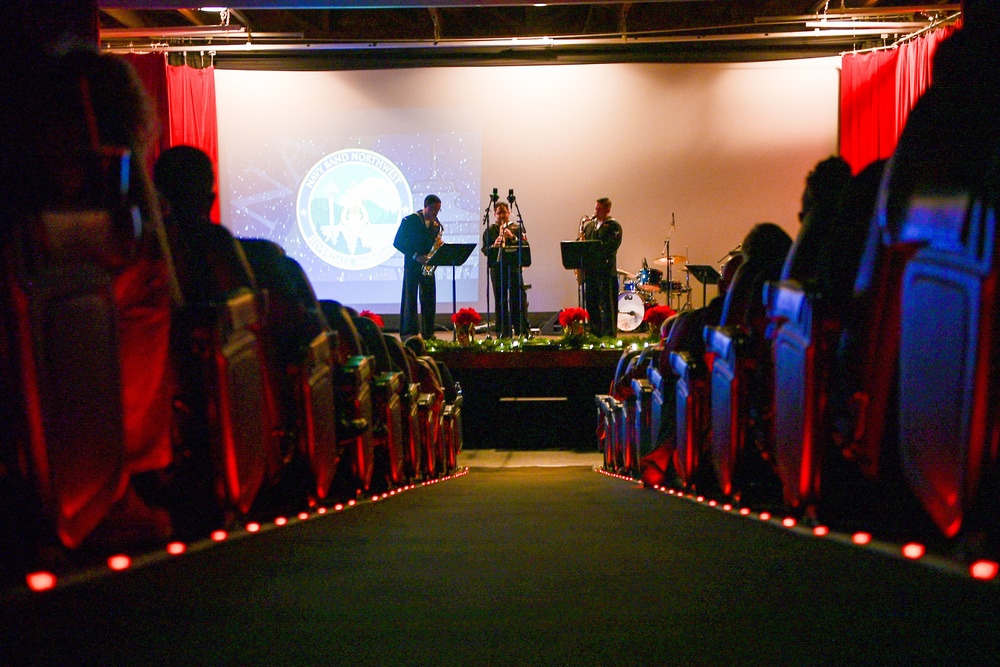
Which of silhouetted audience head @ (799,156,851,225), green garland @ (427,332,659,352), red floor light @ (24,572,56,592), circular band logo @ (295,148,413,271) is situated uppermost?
circular band logo @ (295,148,413,271)

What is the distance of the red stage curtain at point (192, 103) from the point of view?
38.2ft

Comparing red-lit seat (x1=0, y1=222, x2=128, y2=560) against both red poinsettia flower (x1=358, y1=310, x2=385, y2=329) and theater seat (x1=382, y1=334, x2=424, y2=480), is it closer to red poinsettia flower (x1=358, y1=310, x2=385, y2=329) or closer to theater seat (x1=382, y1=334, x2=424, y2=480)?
red poinsettia flower (x1=358, y1=310, x2=385, y2=329)

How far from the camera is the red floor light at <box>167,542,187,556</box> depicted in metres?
1.60

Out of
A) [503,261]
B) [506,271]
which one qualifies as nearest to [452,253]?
[503,261]

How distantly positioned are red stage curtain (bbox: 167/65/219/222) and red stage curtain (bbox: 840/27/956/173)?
819 centimetres

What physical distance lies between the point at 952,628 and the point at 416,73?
441 inches

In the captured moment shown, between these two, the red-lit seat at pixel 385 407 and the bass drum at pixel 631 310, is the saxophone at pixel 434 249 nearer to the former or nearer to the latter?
the bass drum at pixel 631 310

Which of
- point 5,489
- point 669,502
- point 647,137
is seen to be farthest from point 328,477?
point 647,137

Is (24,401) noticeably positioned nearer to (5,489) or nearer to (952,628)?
(5,489)

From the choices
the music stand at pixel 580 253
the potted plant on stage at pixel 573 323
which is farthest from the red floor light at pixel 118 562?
the music stand at pixel 580 253

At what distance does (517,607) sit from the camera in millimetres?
1410

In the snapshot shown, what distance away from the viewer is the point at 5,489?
1284 millimetres

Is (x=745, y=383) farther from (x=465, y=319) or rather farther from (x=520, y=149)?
(x=520, y=149)

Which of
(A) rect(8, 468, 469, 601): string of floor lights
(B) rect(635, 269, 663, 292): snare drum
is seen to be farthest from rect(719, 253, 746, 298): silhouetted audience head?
(B) rect(635, 269, 663, 292): snare drum
